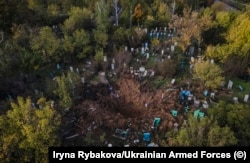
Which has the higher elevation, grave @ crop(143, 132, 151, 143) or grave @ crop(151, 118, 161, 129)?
grave @ crop(151, 118, 161, 129)

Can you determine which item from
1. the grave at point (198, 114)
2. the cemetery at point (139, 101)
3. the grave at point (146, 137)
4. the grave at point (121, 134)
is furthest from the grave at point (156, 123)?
the grave at point (198, 114)

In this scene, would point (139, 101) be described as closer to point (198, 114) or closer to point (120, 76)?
point (120, 76)

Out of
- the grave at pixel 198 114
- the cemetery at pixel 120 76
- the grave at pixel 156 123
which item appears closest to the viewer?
the cemetery at pixel 120 76

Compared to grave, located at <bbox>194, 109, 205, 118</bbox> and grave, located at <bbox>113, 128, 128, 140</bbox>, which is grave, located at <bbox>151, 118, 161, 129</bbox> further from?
grave, located at <bbox>194, 109, 205, 118</bbox>

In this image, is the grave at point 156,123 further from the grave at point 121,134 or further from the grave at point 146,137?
the grave at point 121,134

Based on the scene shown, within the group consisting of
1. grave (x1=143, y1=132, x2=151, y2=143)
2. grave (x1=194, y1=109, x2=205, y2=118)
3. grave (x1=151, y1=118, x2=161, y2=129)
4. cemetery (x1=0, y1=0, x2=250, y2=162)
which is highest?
cemetery (x1=0, y1=0, x2=250, y2=162)

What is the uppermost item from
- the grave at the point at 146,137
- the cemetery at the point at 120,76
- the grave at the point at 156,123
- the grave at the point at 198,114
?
the cemetery at the point at 120,76

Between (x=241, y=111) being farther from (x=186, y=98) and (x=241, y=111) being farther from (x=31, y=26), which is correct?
(x=31, y=26)

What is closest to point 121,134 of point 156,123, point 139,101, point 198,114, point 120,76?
point 156,123

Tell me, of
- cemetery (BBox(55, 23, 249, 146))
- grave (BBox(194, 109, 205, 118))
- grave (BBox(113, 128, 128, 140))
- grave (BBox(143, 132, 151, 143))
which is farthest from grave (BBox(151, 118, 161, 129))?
grave (BBox(194, 109, 205, 118))

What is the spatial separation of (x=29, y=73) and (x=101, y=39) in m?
4.63

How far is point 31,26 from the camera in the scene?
20.7 meters

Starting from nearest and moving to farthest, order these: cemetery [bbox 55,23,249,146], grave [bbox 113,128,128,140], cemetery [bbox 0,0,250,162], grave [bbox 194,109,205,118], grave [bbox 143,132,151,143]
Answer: cemetery [bbox 0,0,250,162] → grave [bbox 143,132,151,143] → grave [bbox 113,128,128,140] → cemetery [bbox 55,23,249,146] → grave [bbox 194,109,205,118]

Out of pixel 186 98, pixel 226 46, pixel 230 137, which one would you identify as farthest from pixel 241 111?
pixel 226 46
